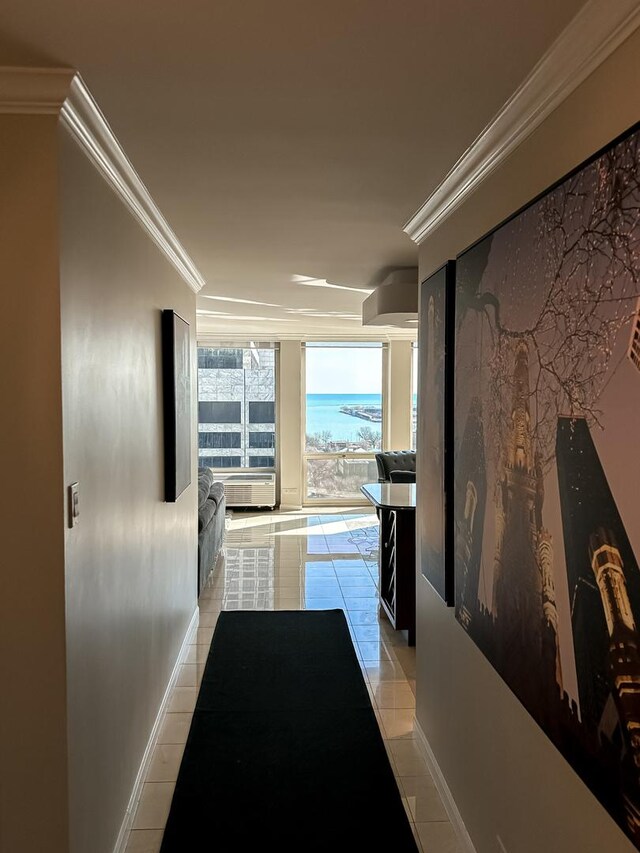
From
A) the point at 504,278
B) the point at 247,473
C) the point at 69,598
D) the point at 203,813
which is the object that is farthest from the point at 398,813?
the point at 247,473

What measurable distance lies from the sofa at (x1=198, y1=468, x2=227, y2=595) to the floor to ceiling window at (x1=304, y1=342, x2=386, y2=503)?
2.54m

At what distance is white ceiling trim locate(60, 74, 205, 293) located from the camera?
1688 mm

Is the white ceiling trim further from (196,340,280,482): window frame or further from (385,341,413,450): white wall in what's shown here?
(385,341,413,450): white wall

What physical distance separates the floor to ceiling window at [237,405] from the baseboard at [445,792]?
6.21 m

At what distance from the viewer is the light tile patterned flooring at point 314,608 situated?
2.55 m

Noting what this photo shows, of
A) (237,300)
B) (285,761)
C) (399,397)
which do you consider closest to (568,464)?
(285,761)

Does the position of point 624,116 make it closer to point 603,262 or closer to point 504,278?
point 603,262

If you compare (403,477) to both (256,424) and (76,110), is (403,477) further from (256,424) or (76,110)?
(76,110)

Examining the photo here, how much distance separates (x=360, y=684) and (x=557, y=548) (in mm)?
2518

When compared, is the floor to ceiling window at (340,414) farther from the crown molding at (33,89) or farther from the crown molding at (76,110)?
the crown molding at (33,89)

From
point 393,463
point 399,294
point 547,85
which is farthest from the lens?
point 393,463

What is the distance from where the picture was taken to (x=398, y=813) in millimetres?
2504

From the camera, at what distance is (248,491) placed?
8.80m

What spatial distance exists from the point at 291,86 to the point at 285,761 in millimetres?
2649
